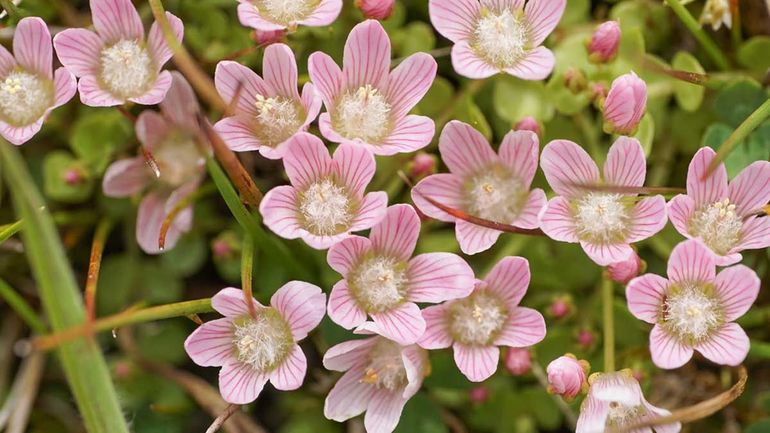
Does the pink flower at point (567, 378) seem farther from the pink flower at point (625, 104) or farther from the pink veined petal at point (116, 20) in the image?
the pink veined petal at point (116, 20)

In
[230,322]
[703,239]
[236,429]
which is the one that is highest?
[703,239]

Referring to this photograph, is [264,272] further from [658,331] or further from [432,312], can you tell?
[658,331]

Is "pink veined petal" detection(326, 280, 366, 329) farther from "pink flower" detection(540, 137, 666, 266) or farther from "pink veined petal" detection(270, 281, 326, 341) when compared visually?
"pink flower" detection(540, 137, 666, 266)

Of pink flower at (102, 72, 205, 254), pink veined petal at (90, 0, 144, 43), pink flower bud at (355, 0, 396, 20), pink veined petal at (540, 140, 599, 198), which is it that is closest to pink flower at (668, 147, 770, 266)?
pink veined petal at (540, 140, 599, 198)

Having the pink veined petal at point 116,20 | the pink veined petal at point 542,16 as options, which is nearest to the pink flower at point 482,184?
the pink veined petal at point 542,16

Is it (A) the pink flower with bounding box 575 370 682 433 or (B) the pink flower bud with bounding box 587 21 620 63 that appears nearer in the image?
(A) the pink flower with bounding box 575 370 682 433

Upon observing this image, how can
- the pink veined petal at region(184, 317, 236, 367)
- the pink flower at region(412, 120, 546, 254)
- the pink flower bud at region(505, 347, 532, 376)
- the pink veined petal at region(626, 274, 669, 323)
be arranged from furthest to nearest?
the pink flower bud at region(505, 347, 532, 376) < the pink flower at region(412, 120, 546, 254) < the pink veined petal at region(184, 317, 236, 367) < the pink veined petal at region(626, 274, 669, 323)

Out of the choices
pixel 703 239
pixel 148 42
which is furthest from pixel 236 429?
pixel 703 239
